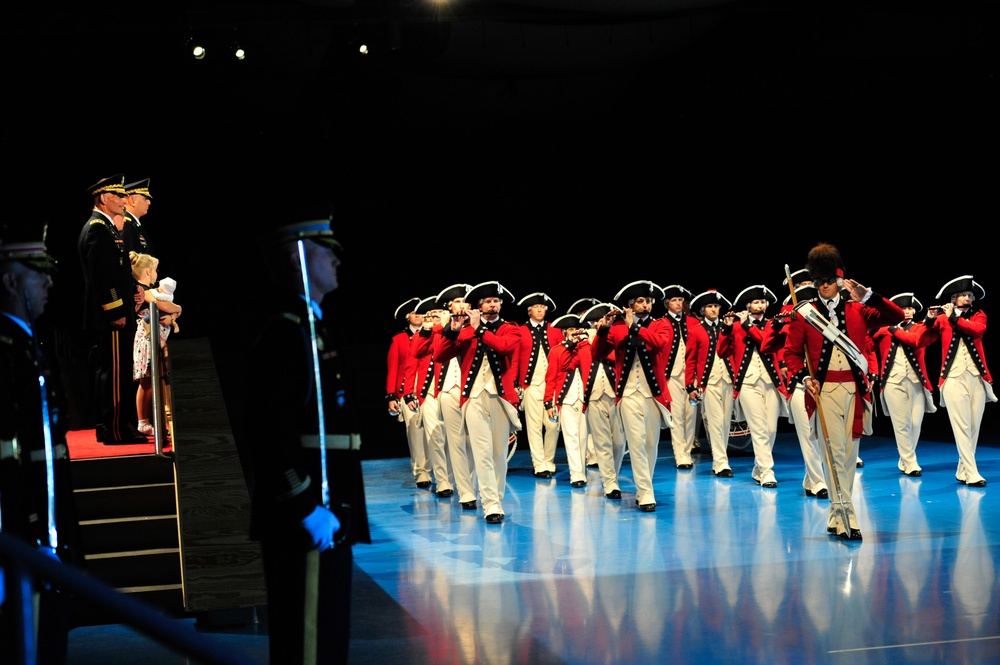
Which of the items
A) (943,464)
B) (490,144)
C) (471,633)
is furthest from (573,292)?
(471,633)

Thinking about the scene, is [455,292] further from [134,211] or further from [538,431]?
[538,431]

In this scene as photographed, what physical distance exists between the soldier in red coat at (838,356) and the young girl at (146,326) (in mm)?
4497

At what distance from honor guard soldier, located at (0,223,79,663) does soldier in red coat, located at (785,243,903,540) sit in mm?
5653

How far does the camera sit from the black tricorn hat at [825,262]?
786 centimetres

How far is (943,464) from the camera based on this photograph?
1255 centimetres

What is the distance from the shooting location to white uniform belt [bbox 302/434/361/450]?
3.29 m

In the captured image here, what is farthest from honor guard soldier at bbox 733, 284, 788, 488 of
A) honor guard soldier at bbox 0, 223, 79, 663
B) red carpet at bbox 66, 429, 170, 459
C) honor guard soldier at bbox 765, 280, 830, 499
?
honor guard soldier at bbox 0, 223, 79, 663

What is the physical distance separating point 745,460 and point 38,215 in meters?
11.4

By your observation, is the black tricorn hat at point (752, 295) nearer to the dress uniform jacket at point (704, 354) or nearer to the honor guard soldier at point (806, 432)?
the dress uniform jacket at point (704, 354)

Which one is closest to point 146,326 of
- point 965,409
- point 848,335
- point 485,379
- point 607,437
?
point 485,379

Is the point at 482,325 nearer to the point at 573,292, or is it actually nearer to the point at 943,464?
the point at 943,464

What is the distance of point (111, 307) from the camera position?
23.6 feet

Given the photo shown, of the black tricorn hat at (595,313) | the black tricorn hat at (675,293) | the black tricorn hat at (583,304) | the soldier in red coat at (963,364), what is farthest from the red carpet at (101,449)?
the black tricorn hat at (675,293)

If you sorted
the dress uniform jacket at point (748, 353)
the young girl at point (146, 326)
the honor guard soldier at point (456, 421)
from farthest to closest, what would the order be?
1. the dress uniform jacket at point (748, 353)
2. the honor guard soldier at point (456, 421)
3. the young girl at point (146, 326)
